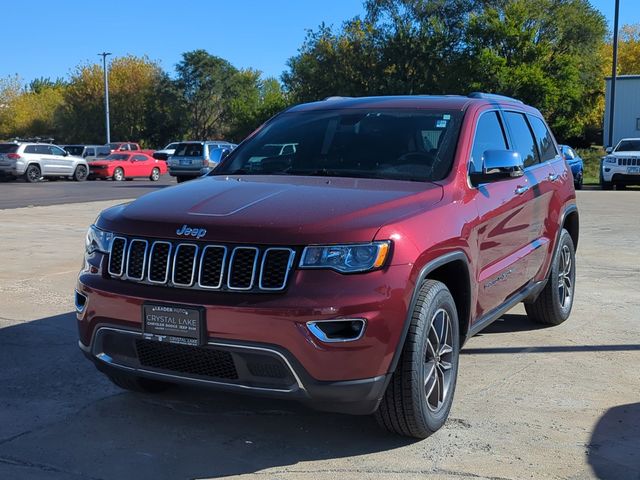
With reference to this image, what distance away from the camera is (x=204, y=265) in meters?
3.54

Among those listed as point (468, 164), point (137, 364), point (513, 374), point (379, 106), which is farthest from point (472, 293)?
point (137, 364)

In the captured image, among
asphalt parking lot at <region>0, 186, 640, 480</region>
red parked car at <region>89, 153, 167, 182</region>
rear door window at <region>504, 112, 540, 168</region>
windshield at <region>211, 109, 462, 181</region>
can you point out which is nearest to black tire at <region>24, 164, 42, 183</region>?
red parked car at <region>89, 153, 167, 182</region>

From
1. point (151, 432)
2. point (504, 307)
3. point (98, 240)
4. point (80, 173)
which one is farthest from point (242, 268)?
point (80, 173)

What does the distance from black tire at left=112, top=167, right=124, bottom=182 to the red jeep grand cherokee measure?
30.3 m

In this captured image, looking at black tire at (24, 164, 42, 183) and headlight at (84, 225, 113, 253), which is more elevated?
headlight at (84, 225, 113, 253)

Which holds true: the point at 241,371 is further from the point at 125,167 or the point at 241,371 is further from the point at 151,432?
the point at 125,167

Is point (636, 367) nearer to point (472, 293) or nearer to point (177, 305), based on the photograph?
point (472, 293)

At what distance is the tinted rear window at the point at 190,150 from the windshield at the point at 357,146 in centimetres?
2410

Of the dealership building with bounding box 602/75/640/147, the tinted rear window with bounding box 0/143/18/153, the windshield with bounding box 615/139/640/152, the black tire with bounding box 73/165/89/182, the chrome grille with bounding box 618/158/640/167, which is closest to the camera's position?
the chrome grille with bounding box 618/158/640/167

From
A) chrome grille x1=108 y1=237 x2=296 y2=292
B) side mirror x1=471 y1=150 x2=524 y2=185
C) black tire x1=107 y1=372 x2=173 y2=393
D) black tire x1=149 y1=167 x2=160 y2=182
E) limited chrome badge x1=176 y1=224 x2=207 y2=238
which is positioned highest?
side mirror x1=471 y1=150 x2=524 y2=185

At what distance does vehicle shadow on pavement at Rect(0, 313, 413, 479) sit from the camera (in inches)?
145

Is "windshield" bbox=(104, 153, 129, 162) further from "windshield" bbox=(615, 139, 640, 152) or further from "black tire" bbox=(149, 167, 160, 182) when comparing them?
"windshield" bbox=(615, 139, 640, 152)

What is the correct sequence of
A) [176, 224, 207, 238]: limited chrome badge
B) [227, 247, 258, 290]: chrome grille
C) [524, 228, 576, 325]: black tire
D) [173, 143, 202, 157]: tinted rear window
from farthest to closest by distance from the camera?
[173, 143, 202, 157]: tinted rear window → [524, 228, 576, 325]: black tire → [176, 224, 207, 238]: limited chrome badge → [227, 247, 258, 290]: chrome grille

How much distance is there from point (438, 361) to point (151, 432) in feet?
5.35
